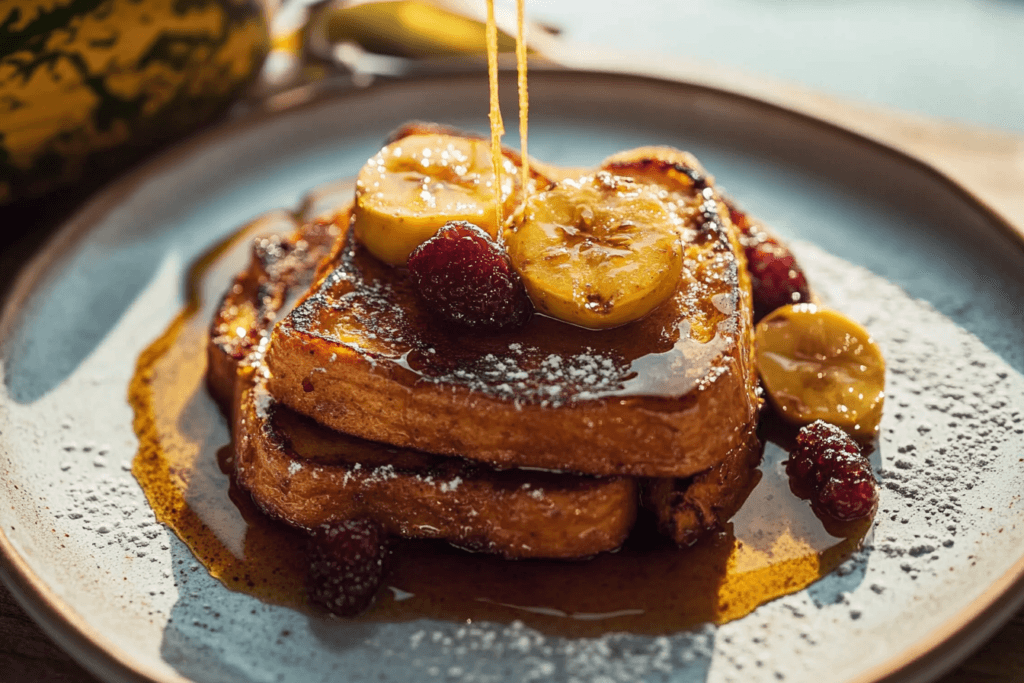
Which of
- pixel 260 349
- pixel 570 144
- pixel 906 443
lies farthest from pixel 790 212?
pixel 260 349

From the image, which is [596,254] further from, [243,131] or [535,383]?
[243,131]

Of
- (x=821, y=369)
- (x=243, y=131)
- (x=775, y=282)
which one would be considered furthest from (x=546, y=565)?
(x=243, y=131)

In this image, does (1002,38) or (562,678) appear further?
(1002,38)

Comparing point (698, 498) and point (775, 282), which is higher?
point (775, 282)

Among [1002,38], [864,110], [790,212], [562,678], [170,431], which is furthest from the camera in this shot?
[1002,38]

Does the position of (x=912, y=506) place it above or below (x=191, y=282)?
above

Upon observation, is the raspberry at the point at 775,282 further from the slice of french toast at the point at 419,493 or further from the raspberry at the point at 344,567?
the raspberry at the point at 344,567

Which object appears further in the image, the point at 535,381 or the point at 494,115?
the point at 494,115

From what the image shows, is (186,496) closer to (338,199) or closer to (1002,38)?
(338,199)
